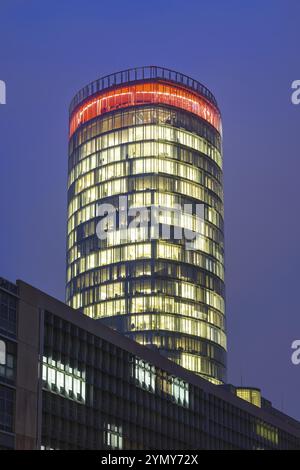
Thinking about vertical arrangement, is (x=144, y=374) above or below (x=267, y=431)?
above

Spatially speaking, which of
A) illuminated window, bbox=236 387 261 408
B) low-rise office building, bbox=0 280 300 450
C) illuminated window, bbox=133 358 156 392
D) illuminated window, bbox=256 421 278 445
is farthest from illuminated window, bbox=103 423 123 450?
illuminated window, bbox=236 387 261 408

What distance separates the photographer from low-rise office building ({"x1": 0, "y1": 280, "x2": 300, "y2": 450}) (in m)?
86.1

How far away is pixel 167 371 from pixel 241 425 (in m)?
30.2

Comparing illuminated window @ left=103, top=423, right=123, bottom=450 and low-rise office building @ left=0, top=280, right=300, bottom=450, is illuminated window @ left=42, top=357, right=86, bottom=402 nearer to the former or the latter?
low-rise office building @ left=0, top=280, right=300, bottom=450

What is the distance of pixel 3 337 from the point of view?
276 ft

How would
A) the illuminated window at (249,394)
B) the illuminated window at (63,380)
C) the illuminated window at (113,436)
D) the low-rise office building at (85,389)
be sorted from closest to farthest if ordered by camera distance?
1. the low-rise office building at (85,389)
2. the illuminated window at (63,380)
3. the illuminated window at (113,436)
4. the illuminated window at (249,394)

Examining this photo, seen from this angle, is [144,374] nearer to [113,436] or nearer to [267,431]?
[113,436]

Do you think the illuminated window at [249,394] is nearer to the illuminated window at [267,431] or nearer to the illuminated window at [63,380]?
the illuminated window at [267,431]

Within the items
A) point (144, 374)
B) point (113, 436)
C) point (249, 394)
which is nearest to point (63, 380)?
point (113, 436)

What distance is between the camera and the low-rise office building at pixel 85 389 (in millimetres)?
86125

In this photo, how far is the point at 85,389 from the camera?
325 ft

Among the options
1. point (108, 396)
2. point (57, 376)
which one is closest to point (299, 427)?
point (108, 396)

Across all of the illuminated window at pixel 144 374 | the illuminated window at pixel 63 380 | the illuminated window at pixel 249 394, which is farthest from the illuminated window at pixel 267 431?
the illuminated window at pixel 63 380
